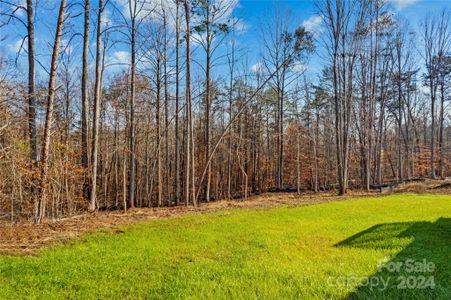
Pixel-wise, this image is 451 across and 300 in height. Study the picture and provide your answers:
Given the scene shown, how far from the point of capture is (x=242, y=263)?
167 inches

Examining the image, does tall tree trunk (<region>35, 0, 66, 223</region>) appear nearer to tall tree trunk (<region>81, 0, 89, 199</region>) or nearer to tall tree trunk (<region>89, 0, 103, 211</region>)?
tall tree trunk (<region>81, 0, 89, 199</region>)

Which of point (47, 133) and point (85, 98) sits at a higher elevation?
point (85, 98)

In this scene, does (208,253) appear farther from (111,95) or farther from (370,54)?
(370,54)

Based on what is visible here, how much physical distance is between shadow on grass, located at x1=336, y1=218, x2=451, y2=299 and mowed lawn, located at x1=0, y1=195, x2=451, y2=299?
12mm

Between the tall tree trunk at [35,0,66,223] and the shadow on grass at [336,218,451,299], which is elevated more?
the tall tree trunk at [35,0,66,223]

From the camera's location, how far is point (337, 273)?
11.9ft

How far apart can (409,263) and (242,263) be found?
2116 mm

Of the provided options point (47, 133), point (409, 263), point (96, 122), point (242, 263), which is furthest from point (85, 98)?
→ point (409, 263)

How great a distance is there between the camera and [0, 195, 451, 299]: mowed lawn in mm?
3279

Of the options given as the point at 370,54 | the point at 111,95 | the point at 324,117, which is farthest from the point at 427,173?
the point at 111,95

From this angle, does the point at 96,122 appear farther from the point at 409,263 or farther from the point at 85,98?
the point at 409,263

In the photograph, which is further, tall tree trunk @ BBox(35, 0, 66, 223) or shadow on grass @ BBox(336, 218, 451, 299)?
tall tree trunk @ BBox(35, 0, 66, 223)

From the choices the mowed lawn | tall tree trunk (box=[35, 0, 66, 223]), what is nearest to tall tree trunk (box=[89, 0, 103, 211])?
tall tree trunk (box=[35, 0, 66, 223])

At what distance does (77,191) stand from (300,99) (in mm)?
19808
